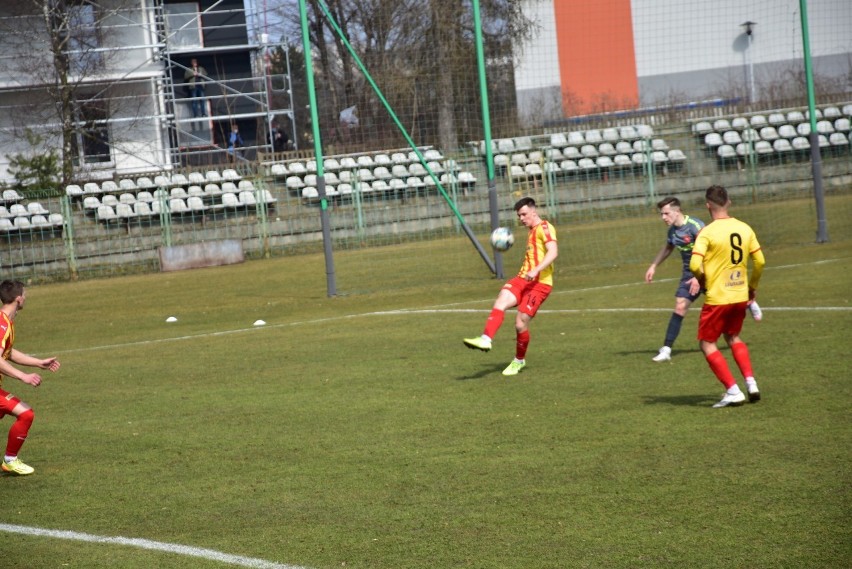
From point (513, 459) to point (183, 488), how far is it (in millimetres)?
2306

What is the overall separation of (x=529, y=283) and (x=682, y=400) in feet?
9.19

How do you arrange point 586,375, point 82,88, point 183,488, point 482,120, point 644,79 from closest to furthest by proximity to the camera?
point 183,488 → point 586,375 → point 482,120 → point 644,79 → point 82,88

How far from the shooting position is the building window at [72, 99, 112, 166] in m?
38.2

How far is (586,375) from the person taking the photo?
10.7 metres

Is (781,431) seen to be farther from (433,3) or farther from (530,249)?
(433,3)

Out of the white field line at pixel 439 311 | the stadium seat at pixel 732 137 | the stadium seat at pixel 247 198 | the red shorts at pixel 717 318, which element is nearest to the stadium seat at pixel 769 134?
the stadium seat at pixel 732 137

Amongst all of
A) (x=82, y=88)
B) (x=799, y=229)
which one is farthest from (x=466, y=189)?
(x=82, y=88)

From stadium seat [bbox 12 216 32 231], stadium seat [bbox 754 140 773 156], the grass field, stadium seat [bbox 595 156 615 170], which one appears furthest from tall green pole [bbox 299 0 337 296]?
stadium seat [bbox 12 216 32 231]

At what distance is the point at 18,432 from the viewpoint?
26.6ft

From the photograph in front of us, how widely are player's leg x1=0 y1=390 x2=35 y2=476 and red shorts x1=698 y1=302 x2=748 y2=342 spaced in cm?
535

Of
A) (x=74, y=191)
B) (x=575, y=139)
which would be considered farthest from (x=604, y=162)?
(x=74, y=191)

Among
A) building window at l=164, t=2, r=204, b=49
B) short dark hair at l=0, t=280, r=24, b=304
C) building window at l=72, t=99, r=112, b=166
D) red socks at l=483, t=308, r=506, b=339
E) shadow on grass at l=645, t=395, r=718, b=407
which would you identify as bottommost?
shadow on grass at l=645, t=395, r=718, b=407

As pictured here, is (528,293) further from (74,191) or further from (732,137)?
(74,191)

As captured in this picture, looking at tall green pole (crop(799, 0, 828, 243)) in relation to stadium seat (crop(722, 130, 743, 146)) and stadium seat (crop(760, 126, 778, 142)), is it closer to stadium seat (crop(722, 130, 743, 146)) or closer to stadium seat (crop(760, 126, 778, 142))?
stadium seat (crop(760, 126, 778, 142))
